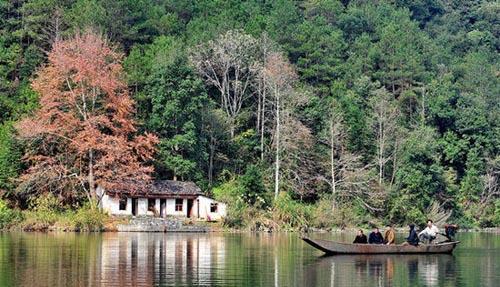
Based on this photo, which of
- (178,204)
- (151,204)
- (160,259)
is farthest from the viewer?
(178,204)

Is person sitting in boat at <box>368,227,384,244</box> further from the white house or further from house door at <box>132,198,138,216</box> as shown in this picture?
house door at <box>132,198,138,216</box>

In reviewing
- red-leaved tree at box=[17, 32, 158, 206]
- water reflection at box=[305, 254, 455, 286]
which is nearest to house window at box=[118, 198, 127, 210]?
red-leaved tree at box=[17, 32, 158, 206]

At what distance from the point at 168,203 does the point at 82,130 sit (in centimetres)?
801

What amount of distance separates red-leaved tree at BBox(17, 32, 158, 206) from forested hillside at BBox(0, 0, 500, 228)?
279mm

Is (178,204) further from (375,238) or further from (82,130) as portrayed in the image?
(375,238)

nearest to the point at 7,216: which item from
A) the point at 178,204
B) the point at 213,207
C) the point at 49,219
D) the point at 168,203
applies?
the point at 49,219

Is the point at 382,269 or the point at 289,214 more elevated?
the point at 289,214

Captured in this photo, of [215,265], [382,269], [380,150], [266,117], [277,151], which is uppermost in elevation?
[266,117]

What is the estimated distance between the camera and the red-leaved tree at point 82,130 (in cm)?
7150

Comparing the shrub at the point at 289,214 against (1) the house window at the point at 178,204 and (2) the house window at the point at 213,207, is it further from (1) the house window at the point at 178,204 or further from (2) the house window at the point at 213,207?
(1) the house window at the point at 178,204

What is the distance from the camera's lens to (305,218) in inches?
2977

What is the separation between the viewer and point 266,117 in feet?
282

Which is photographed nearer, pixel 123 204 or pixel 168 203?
pixel 123 204

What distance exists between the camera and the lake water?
3625 cm
